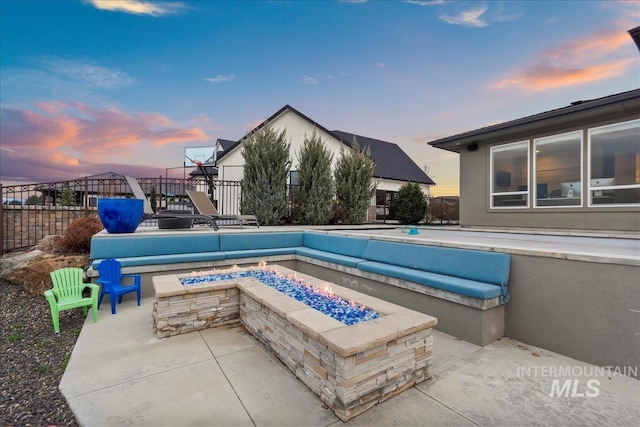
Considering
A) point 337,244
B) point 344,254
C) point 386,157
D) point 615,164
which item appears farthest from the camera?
point 386,157

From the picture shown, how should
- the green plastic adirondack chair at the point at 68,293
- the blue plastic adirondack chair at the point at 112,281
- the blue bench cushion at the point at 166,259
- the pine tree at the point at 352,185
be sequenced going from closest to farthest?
the green plastic adirondack chair at the point at 68,293 → the blue plastic adirondack chair at the point at 112,281 → the blue bench cushion at the point at 166,259 → the pine tree at the point at 352,185

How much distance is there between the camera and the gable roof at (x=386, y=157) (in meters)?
18.0

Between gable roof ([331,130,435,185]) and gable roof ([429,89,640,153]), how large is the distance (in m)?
9.10

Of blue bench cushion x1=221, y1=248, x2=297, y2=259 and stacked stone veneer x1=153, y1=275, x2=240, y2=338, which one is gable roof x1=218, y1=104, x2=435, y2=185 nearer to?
blue bench cushion x1=221, y1=248, x2=297, y2=259

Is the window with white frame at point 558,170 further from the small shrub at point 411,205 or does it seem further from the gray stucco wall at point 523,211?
the small shrub at point 411,205

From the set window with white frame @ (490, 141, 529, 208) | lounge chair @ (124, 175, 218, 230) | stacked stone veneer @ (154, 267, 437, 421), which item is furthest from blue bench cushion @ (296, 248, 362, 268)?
window with white frame @ (490, 141, 529, 208)

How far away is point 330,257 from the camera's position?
203 inches

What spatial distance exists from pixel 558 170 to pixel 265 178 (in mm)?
8490

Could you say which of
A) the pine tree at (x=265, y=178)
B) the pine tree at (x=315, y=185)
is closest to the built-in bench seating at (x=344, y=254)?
the pine tree at (x=265, y=178)

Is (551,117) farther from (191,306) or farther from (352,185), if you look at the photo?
(191,306)

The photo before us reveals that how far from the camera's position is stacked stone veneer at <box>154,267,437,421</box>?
1.87 metres

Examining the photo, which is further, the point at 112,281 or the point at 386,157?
the point at 386,157

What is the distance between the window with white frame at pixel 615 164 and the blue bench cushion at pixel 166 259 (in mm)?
9253

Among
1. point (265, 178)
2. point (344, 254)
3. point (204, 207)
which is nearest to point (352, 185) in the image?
point (265, 178)
